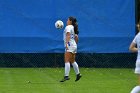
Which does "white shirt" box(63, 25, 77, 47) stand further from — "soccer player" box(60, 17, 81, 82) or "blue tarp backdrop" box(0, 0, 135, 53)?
"blue tarp backdrop" box(0, 0, 135, 53)

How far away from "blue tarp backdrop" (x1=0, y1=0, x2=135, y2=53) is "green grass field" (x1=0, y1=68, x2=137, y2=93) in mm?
865

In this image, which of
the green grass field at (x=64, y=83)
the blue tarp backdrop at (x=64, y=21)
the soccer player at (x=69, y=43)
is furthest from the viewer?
the blue tarp backdrop at (x=64, y=21)

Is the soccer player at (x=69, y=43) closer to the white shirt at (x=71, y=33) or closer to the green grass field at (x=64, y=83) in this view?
the white shirt at (x=71, y=33)


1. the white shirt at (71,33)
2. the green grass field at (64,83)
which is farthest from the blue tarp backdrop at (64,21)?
the white shirt at (71,33)

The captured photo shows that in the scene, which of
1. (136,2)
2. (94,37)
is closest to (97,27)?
(94,37)

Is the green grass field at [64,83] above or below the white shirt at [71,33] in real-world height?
below

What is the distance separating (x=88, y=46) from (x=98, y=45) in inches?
13.5

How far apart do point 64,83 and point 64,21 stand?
4.60 m

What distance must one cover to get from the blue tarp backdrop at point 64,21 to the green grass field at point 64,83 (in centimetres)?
86

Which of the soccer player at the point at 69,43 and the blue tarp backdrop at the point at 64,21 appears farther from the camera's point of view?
the blue tarp backdrop at the point at 64,21

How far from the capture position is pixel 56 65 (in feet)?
62.3

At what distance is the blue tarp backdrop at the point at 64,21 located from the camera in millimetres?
17328

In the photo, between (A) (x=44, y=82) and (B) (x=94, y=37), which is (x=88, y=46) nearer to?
(B) (x=94, y=37)

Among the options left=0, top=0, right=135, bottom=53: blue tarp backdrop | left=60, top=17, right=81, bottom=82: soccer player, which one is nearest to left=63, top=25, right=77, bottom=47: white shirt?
left=60, top=17, right=81, bottom=82: soccer player
